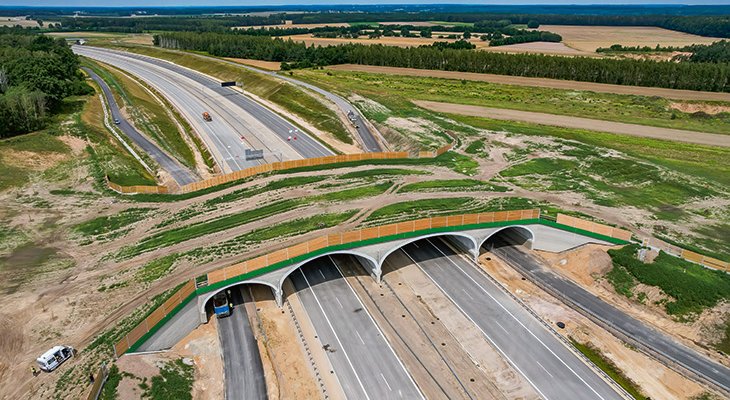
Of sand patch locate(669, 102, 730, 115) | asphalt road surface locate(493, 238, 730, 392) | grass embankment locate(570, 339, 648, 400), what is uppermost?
sand patch locate(669, 102, 730, 115)

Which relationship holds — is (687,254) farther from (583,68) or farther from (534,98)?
(583,68)

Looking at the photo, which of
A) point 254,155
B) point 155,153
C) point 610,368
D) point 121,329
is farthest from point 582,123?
point 121,329

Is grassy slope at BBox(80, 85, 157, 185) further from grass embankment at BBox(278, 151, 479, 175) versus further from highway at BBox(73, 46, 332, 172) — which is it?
grass embankment at BBox(278, 151, 479, 175)

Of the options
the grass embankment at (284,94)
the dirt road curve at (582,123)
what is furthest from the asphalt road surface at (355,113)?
the dirt road curve at (582,123)

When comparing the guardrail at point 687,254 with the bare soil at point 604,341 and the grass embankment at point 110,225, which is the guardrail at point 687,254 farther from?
the grass embankment at point 110,225

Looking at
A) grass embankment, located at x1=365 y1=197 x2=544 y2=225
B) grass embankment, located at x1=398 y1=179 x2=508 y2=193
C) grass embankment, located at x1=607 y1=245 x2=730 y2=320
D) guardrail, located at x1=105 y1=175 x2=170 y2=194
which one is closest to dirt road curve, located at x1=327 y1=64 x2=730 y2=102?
grass embankment, located at x1=398 y1=179 x2=508 y2=193

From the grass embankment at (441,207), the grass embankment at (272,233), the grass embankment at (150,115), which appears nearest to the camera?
the grass embankment at (272,233)
